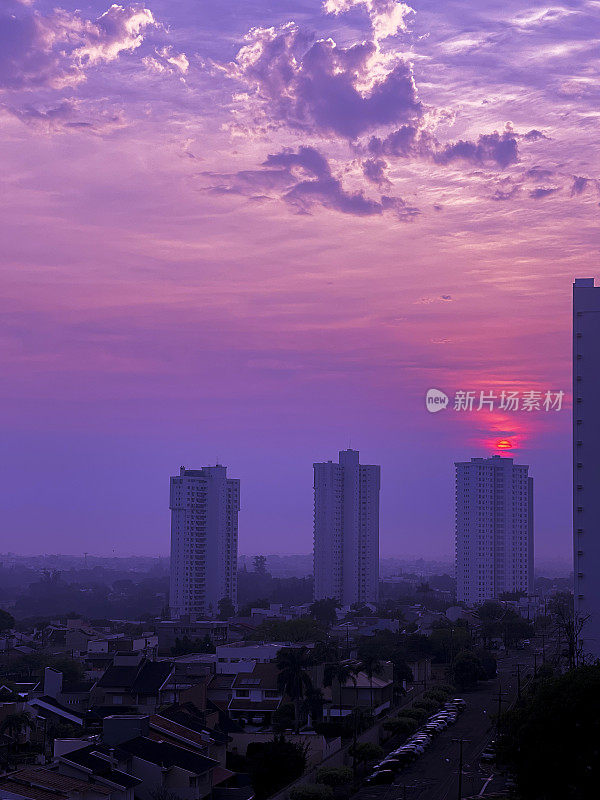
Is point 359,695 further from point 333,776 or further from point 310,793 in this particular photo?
point 310,793

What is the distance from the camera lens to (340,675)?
1539 inches

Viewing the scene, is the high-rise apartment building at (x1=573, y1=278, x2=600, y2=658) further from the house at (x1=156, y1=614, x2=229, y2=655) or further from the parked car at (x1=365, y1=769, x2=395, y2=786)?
the house at (x1=156, y1=614, x2=229, y2=655)

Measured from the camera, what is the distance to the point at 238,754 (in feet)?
103

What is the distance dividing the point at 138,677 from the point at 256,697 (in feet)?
14.6

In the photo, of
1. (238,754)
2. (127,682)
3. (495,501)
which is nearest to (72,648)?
(127,682)

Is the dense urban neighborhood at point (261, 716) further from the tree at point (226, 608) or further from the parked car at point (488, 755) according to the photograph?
the tree at point (226, 608)

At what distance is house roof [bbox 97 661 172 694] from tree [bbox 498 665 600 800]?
2089 centimetres

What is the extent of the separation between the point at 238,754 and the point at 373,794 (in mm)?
6102

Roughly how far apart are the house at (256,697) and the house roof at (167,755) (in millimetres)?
12677

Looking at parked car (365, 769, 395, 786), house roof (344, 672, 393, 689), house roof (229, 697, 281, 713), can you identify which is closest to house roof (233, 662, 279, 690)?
house roof (229, 697, 281, 713)

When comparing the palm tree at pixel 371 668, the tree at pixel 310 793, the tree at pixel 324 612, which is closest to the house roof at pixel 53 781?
the tree at pixel 310 793

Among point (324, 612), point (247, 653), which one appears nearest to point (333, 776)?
point (247, 653)

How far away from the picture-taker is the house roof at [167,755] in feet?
82.2

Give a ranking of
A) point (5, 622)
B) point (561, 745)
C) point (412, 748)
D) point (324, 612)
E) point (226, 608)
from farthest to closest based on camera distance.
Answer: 1. point (226, 608)
2. point (324, 612)
3. point (5, 622)
4. point (412, 748)
5. point (561, 745)
